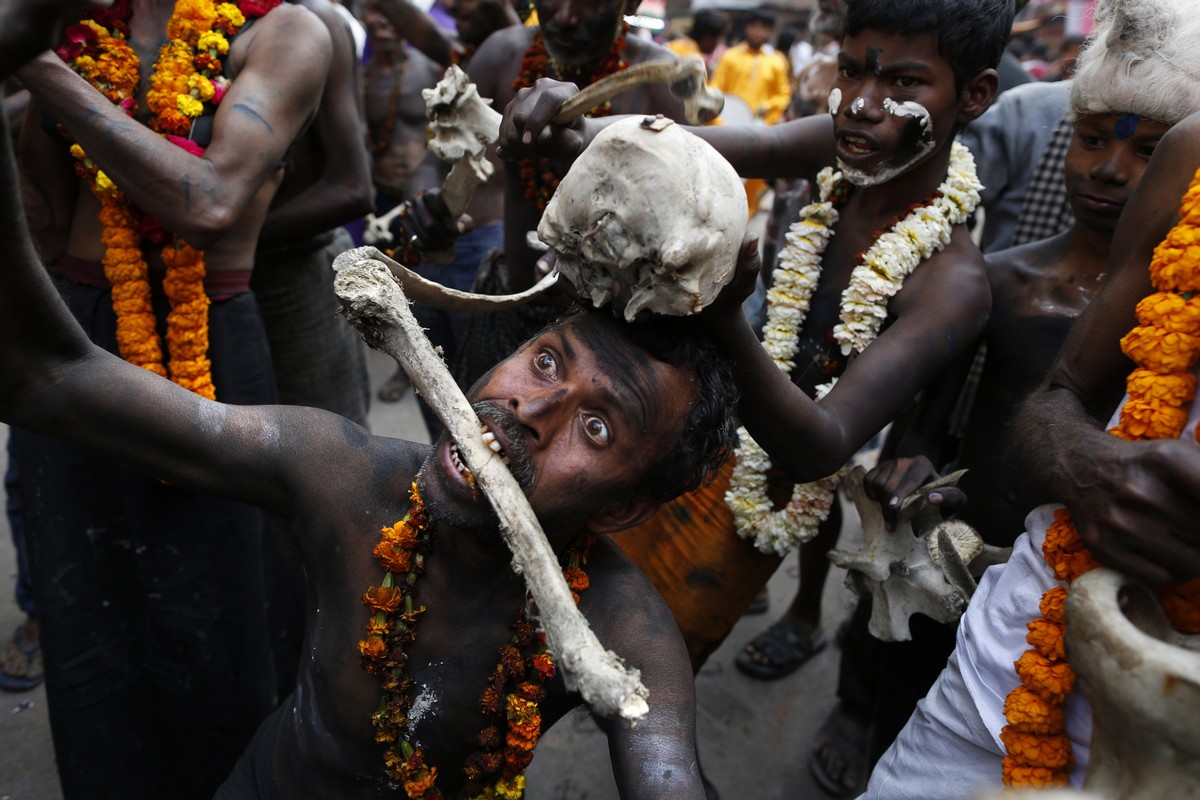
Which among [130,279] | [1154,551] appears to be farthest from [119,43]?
[1154,551]

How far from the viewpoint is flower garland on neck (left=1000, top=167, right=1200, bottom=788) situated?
1.56m

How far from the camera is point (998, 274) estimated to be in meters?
2.85

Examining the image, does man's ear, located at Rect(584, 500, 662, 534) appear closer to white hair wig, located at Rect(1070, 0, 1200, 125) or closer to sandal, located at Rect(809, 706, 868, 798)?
white hair wig, located at Rect(1070, 0, 1200, 125)

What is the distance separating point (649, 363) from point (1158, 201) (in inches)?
39.8

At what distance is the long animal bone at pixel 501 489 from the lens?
1377 millimetres

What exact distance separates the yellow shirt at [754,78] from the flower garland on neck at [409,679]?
1039 centimetres

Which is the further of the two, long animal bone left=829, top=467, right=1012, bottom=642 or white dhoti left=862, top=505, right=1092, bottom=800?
long animal bone left=829, top=467, right=1012, bottom=642

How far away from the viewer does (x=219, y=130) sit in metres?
2.55

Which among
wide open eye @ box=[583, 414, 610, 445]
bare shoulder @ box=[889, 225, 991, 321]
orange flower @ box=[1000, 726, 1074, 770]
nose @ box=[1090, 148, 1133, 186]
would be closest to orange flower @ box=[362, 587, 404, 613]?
wide open eye @ box=[583, 414, 610, 445]

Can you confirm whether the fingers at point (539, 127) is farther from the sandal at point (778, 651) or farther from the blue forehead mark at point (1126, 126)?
the sandal at point (778, 651)

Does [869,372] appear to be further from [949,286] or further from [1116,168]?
[1116,168]

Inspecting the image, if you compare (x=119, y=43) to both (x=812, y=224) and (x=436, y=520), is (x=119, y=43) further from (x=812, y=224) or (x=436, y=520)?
(x=812, y=224)

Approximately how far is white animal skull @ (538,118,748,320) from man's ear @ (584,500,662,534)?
48 centimetres

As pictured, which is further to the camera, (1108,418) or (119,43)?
(119,43)
